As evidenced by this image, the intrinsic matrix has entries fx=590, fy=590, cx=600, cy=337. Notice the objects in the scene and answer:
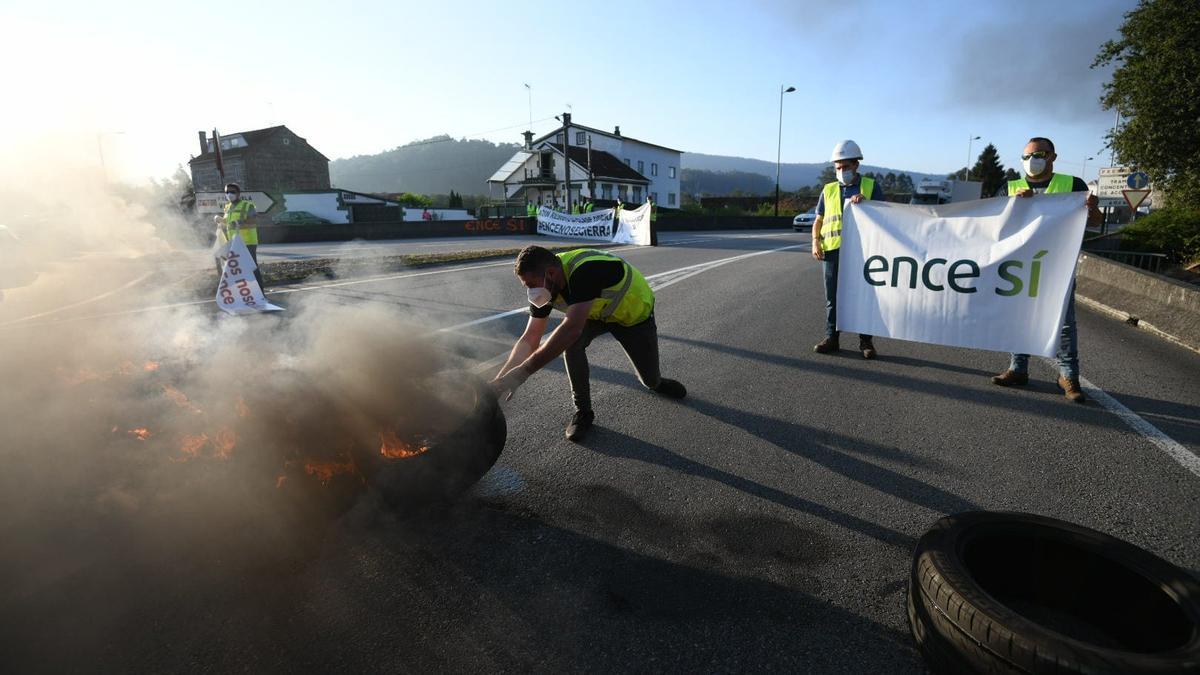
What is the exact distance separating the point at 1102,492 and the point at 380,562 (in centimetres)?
354

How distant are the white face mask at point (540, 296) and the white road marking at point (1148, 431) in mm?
3669

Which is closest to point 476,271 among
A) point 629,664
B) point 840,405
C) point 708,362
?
point 708,362

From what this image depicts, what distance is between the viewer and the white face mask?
3.36m

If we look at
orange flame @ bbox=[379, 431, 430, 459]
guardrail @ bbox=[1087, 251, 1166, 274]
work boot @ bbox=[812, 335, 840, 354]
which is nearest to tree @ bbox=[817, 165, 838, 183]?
work boot @ bbox=[812, 335, 840, 354]

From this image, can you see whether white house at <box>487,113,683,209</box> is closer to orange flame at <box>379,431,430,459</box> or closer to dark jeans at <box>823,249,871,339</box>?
dark jeans at <box>823,249,871,339</box>

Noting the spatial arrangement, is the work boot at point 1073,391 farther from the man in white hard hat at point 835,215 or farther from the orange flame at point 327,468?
the orange flame at point 327,468

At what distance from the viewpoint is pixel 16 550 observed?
8.13 feet

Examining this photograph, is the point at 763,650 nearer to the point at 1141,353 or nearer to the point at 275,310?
the point at 1141,353

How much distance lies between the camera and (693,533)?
2.70 meters

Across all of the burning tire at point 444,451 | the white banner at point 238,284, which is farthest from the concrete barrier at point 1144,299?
the white banner at point 238,284

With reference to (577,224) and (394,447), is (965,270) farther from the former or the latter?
Answer: (577,224)

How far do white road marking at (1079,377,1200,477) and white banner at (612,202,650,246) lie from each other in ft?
56.3

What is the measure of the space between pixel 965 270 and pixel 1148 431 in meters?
1.70

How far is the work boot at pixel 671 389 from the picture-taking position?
176 inches
